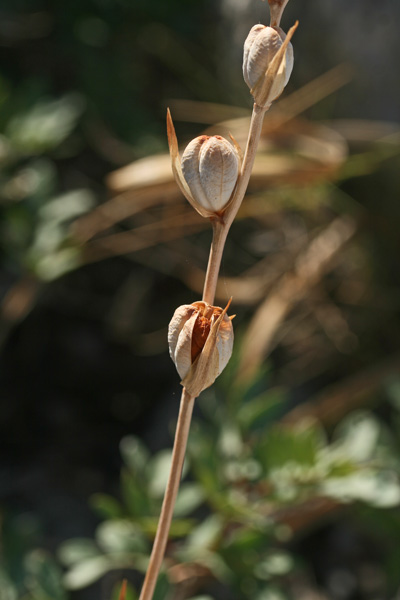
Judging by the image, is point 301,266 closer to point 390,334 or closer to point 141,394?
point 390,334

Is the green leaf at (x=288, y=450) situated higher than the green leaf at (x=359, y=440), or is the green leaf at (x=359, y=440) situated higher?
the green leaf at (x=288, y=450)

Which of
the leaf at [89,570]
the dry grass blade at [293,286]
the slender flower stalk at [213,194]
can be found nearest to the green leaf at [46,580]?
the leaf at [89,570]

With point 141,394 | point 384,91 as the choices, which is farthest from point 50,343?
point 384,91

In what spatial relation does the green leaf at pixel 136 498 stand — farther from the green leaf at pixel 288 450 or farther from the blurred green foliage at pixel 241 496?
the green leaf at pixel 288 450

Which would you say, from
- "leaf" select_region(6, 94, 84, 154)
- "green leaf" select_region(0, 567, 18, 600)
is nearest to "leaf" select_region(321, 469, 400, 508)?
"green leaf" select_region(0, 567, 18, 600)

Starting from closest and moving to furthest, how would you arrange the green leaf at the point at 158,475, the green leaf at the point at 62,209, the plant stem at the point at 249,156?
the plant stem at the point at 249,156, the green leaf at the point at 158,475, the green leaf at the point at 62,209

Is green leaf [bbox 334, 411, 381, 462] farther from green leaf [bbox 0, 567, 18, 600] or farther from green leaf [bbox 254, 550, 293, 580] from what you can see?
green leaf [bbox 0, 567, 18, 600]

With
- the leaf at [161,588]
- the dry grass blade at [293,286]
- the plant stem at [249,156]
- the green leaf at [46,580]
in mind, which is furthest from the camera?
the dry grass blade at [293,286]
